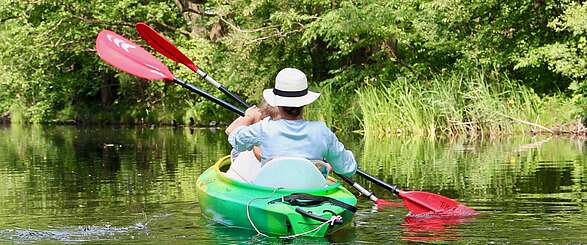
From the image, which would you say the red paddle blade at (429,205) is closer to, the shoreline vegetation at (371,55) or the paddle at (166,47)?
the paddle at (166,47)

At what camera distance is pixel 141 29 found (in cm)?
1176

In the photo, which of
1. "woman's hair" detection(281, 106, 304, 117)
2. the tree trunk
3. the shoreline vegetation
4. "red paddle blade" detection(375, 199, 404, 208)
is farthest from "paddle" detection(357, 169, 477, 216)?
the tree trunk

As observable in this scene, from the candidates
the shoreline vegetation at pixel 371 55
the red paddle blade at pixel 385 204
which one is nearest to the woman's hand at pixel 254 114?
the red paddle blade at pixel 385 204

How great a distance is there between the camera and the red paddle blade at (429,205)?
8.75 meters

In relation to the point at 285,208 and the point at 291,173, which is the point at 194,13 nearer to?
the point at 291,173

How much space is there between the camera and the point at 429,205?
29.0 feet

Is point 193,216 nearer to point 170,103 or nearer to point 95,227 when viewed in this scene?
point 95,227

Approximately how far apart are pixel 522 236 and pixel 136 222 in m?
2.96

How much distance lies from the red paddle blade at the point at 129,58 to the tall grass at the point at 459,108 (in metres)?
9.78

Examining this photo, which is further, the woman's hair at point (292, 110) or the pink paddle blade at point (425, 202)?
the pink paddle blade at point (425, 202)

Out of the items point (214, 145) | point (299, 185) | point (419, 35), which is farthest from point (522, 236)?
point (419, 35)

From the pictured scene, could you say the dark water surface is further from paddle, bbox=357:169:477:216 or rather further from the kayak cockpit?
the kayak cockpit

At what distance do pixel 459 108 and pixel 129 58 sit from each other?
34.1 feet

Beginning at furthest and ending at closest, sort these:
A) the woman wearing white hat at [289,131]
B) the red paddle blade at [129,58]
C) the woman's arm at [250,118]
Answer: the red paddle blade at [129,58] < the woman's arm at [250,118] < the woman wearing white hat at [289,131]
